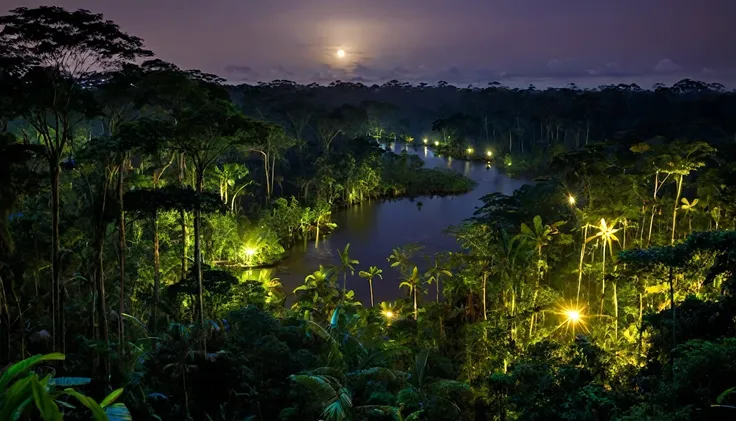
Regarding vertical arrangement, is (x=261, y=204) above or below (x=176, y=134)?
below

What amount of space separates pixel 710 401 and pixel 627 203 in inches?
661

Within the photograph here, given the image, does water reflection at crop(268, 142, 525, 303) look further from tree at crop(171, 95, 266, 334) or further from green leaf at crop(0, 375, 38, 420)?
green leaf at crop(0, 375, 38, 420)

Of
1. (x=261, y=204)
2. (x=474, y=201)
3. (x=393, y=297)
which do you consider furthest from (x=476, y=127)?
(x=393, y=297)

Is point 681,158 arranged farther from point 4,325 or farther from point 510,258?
point 4,325

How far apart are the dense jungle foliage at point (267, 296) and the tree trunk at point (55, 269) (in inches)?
3.7

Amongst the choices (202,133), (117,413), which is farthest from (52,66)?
(117,413)

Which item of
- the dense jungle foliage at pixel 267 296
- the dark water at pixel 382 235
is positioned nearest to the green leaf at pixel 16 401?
the dense jungle foliage at pixel 267 296

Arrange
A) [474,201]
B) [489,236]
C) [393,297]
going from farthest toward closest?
[474,201] < [393,297] < [489,236]

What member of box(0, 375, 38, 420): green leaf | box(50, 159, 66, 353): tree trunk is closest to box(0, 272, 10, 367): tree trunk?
box(50, 159, 66, 353): tree trunk

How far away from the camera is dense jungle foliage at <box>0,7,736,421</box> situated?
1048cm

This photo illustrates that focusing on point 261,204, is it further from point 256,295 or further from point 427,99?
point 427,99

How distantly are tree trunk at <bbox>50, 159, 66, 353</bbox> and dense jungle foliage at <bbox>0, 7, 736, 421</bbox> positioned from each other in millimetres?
95

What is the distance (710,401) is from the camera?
320 inches

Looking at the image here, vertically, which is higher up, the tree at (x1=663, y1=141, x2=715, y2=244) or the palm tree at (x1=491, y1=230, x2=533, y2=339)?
the tree at (x1=663, y1=141, x2=715, y2=244)
